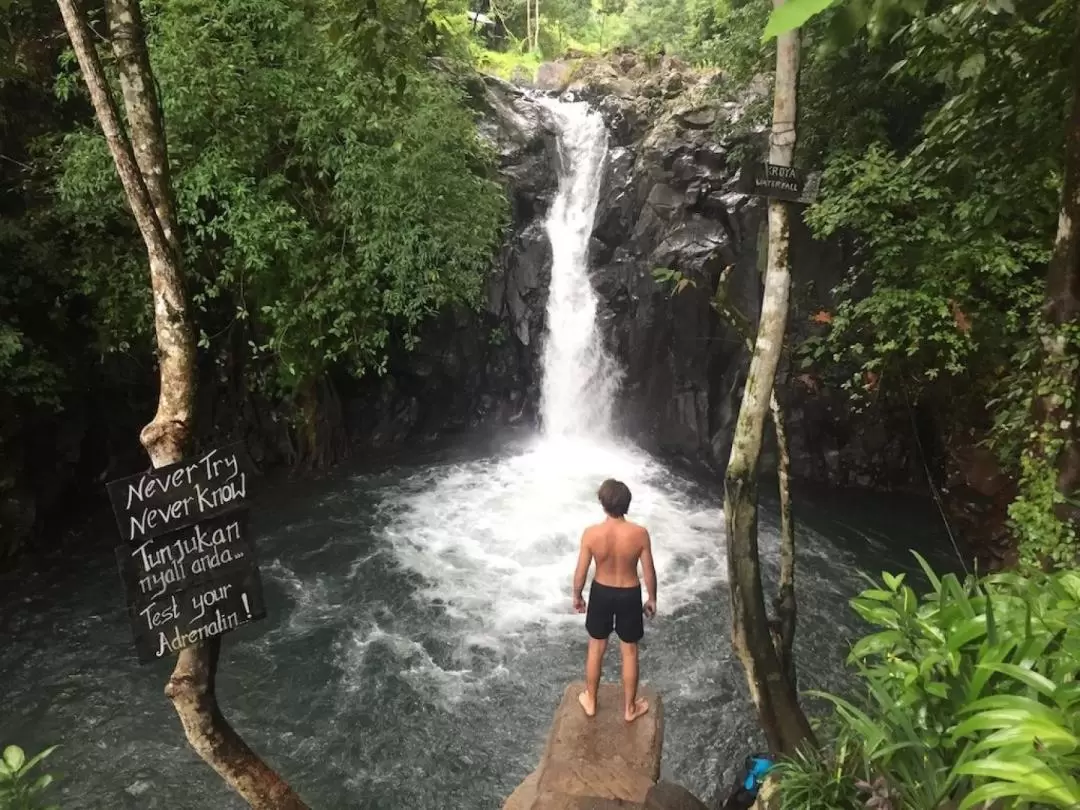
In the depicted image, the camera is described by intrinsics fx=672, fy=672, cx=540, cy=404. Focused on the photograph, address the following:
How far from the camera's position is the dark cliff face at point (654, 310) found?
10.8 m

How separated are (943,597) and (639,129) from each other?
12.7m

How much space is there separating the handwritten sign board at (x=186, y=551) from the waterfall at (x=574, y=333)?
10.3 m

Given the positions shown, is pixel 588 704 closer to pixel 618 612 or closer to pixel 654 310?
pixel 618 612

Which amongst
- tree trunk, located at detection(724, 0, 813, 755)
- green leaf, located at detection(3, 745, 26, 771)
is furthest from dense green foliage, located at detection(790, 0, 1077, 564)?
green leaf, located at detection(3, 745, 26, 771)

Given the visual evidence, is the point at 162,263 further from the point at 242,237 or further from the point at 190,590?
the point at 242,237

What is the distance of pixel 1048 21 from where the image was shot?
478 centimetres

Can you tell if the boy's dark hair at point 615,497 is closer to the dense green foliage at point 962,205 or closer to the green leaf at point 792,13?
the dense green foliage at point 962,205

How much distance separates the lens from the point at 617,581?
13.4ft

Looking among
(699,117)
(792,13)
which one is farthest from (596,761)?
(699,117)

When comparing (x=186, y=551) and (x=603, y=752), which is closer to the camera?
(x=186, y=551)

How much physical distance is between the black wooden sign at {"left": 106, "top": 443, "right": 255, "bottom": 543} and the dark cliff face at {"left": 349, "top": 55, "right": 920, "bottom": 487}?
8.63 meters

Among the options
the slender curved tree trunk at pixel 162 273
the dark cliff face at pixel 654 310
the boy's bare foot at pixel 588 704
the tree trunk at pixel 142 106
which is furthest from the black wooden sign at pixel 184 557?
the dark cliff face at pixel 654 310

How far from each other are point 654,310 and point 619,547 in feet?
28.8

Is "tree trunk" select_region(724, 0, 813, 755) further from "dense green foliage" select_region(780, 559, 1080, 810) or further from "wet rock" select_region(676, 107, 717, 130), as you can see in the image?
"wet rock" select_region(676, 107, 717, 130)
